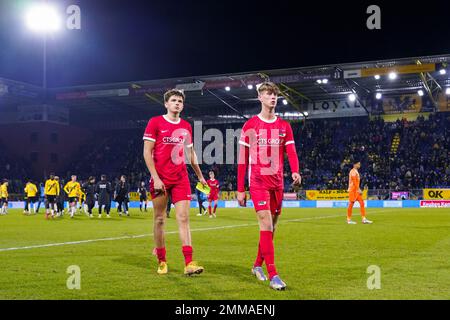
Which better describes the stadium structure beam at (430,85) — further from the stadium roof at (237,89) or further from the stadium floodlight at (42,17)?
the stadium floodlight at (42,17)

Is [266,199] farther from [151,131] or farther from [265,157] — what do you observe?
[151,131]

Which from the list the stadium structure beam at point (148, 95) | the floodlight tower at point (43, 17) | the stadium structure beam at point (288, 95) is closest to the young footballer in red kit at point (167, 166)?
the floodlight tower at point (43, 17)

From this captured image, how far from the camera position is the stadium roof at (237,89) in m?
36.5

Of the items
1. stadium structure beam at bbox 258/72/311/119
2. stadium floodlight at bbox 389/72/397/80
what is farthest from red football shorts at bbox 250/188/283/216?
stadium structure beam at bbox 258/72/311/119

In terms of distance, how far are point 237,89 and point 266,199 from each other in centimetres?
3918

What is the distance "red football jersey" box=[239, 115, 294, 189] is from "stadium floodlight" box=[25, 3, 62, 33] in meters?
22.8

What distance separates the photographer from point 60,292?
5.37 metres

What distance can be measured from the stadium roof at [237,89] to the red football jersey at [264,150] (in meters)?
29.7

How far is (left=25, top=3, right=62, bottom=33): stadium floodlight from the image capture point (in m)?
25.8

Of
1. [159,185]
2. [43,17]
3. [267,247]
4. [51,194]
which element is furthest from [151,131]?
[43,17]
